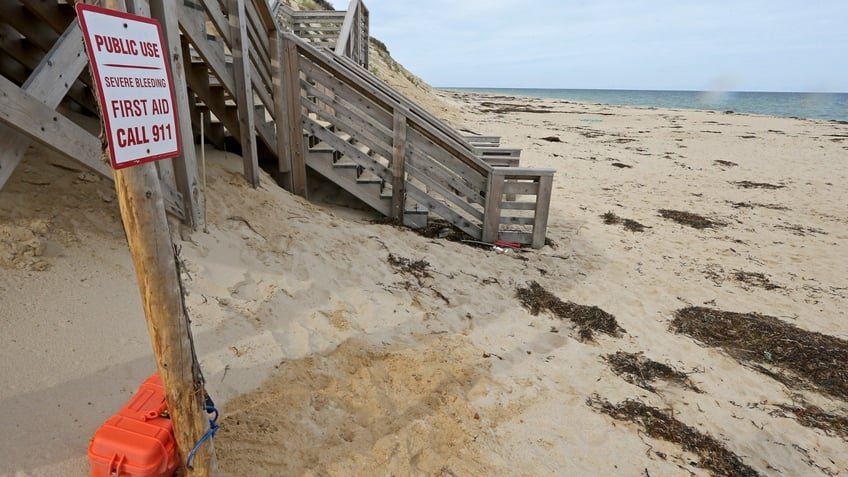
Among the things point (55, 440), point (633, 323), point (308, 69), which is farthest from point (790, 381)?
point (308, 69)

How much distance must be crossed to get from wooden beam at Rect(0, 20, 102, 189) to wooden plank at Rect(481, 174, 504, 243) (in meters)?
3.81

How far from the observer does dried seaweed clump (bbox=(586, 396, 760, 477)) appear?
→ 2533mm

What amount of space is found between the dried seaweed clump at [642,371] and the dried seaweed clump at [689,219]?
435 cm

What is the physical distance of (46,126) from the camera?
2.39 m

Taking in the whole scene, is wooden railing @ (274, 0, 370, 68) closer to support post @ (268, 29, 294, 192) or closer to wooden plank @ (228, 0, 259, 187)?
support post @ (268, 29, 294, 192)

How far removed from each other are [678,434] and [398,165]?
377 cm

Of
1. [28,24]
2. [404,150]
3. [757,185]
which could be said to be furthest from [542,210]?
[757,185]

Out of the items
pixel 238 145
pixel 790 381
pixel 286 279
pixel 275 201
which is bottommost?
pixel 790 381

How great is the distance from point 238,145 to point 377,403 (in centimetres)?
401

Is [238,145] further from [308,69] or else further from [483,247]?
[483,247]

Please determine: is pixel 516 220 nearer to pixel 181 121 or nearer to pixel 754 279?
pixel 754 279

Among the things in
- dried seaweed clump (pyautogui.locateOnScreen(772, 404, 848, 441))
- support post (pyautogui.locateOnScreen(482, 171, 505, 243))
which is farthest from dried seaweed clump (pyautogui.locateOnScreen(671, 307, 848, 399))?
support post (pyautogui.locateOnScreen(482, 171, 505, 243))

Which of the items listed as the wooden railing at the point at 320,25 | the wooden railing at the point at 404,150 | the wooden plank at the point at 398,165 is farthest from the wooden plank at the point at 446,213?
the wooden railing at the point at 320,25

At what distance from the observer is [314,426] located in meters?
2.37
